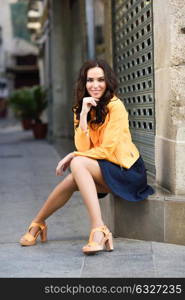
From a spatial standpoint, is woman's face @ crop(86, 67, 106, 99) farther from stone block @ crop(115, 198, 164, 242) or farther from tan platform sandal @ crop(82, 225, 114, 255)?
tan platform sandal @ crop(82, 225, 114, 255)

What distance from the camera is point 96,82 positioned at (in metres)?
4.83

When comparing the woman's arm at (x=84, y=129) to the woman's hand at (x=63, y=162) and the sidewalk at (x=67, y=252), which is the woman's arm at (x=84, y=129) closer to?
the woman's hand at (x=63, y=162)

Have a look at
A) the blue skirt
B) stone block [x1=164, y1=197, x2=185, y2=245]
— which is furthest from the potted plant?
stone block [x1=164, y1=197, x2=185, y2=245]

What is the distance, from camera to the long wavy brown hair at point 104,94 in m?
4.79

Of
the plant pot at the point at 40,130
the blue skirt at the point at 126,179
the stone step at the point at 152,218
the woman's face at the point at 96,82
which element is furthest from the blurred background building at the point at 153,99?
the plant pot at the point at 40,130

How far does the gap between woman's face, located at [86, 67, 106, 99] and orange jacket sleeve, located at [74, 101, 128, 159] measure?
16 centimetres

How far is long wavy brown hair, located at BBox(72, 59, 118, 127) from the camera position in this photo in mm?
4785

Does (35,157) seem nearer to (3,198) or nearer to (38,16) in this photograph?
(3,198)

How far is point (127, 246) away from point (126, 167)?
24.0 inches

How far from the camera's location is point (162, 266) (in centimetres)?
418

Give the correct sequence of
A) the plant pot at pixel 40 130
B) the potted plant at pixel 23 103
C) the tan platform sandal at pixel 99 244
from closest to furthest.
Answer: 1. the tan platform sandal at pixel 99 244
2. the potted plant at pixel 23 103
3. the plant pot at pixel 40 130

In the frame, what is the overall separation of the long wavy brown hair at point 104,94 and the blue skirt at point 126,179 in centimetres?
37

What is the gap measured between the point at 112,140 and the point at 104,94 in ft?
1.33

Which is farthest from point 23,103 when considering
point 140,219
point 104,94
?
point 140,219
